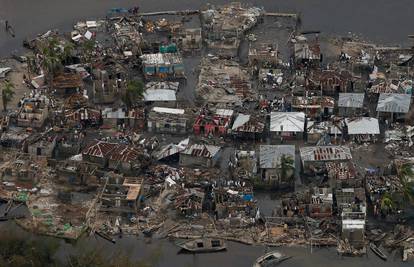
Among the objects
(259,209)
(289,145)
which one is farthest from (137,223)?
(289,145)

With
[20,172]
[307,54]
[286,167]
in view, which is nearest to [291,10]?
[307,54]

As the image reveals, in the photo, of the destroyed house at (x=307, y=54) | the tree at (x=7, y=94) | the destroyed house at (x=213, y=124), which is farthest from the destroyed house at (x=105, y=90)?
the destroyed house at (x=307, y=54)

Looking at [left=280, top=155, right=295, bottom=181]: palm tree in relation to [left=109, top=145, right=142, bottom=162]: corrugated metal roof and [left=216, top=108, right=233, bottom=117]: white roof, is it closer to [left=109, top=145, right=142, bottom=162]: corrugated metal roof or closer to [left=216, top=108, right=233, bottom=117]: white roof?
[left=216, top=108, right=233, bottom=117]: white roof

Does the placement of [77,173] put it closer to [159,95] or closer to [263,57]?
[159,95]

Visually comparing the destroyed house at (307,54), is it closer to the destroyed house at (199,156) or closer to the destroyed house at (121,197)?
the destroyed house at (199,156)

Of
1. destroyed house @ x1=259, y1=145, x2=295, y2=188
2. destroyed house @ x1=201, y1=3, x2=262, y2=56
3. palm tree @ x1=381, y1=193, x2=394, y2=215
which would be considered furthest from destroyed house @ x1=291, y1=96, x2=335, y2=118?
palm tree @ x1=381, y1=193, x2=394, y2=215

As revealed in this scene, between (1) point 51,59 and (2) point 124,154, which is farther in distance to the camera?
(1) point 51,59

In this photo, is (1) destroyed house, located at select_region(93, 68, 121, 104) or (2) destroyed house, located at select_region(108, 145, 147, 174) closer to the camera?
(2) destroyed house, located at select_region(108, 145, 147, 174)
